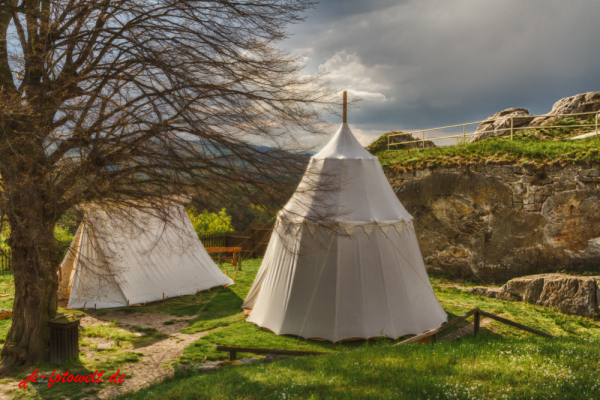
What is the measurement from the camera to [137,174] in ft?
18.1

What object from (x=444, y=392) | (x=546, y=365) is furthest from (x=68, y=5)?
(x=546, y=365)

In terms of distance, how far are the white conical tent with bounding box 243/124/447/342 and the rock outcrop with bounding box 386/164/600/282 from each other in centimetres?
365

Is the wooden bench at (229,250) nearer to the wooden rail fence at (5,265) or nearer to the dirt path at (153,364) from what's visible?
the wooden rail fence at (5,265)

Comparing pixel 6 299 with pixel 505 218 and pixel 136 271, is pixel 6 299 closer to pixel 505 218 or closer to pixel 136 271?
pixel 136 271

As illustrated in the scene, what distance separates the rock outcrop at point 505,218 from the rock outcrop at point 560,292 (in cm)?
180

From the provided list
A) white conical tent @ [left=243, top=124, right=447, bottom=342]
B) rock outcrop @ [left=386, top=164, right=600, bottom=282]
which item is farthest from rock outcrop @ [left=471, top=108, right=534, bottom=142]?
white conical tent @ [left=243, top=124, right=447, bottom=342]

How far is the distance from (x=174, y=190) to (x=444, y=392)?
353cm

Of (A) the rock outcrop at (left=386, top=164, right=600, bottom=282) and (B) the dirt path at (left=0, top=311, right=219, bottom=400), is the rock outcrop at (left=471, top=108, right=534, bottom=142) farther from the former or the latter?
(B) the dirt path at (left=0, top=311, right=219, bottom=400)

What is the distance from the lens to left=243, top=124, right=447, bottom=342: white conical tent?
6.92m

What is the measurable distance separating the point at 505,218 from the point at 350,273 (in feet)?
21.5

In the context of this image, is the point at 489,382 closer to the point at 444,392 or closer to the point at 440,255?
the point at 444,392

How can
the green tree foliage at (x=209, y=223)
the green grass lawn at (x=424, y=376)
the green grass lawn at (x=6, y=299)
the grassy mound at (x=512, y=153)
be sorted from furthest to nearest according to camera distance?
the green tree foliage at (x=209, y=223) → the grassy mound at (x=512, y=153) → the green grass lawn at (x=6, y=299) → the green grass lawn at (x=424, y=376)

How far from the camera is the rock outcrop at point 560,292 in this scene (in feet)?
26.0

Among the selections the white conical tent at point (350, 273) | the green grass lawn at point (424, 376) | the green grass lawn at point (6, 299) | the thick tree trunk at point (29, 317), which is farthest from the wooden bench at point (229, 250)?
the green grass lawn at point (424, 376)
